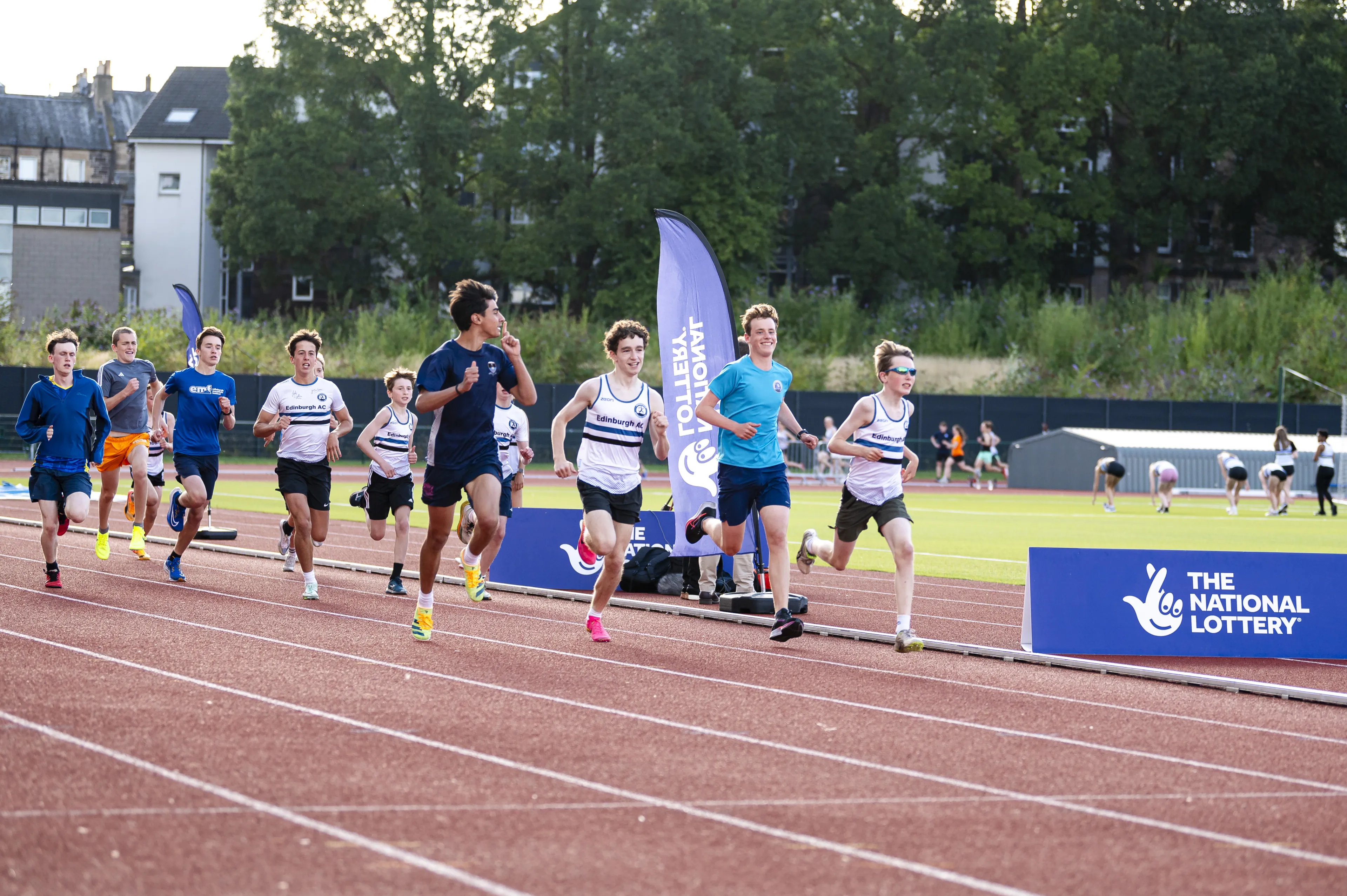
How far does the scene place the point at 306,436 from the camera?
468 inches

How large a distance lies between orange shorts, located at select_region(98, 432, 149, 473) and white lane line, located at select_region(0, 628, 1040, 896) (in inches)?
267

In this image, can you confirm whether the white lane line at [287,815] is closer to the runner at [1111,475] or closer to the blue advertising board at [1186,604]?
the blue advertising board at [1186,604]

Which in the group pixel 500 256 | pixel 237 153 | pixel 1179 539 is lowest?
pixel 1179 539

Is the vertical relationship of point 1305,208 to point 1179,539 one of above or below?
above

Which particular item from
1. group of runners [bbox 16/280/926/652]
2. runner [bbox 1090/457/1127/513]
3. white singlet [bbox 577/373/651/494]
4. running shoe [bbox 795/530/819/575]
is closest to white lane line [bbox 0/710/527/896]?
group of runners [bbox 16/280/926/652]

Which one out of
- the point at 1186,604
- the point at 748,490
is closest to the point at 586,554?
the point at 748,490

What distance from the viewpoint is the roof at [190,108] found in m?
64.6

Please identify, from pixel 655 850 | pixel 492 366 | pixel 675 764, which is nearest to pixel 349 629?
pixel 492 366

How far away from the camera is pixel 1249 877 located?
15.2 feet

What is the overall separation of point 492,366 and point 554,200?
48177 millimetres

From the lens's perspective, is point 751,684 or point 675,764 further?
point 751,684

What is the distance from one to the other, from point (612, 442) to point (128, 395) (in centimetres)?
588

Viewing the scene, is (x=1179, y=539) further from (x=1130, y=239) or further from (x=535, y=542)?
(x=1130, y=239)

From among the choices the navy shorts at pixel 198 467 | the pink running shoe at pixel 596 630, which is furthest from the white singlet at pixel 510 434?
the pink running shoe at pixel 596 630
